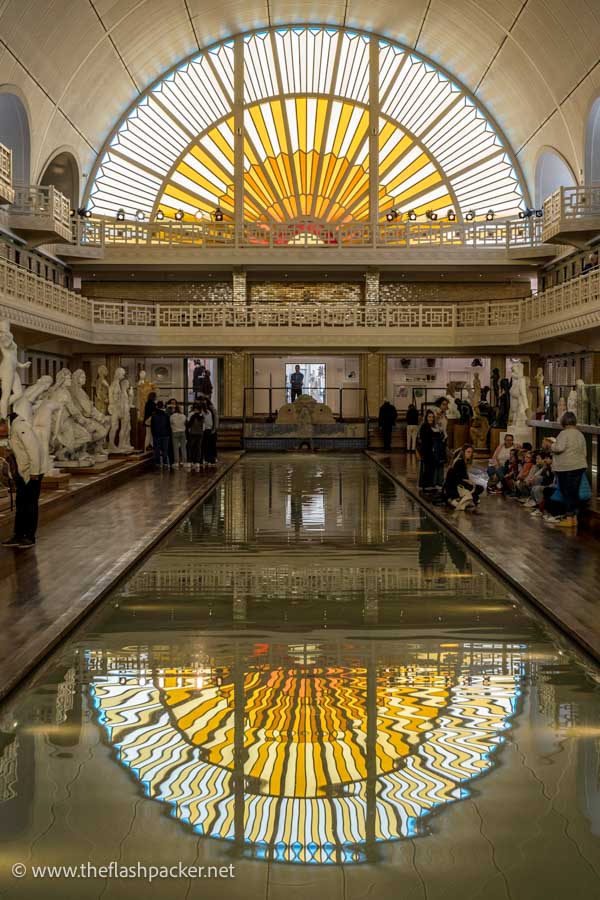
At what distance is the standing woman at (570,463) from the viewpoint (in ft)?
43.2

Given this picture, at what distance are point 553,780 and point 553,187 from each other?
1518 inches

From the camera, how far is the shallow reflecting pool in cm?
407

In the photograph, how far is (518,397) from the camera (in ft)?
86.7

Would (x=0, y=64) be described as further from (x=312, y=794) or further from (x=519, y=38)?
(x=312, y=794)

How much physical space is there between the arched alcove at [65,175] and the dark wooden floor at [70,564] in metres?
23.5

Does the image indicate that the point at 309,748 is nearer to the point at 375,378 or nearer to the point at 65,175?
the point at 375,378

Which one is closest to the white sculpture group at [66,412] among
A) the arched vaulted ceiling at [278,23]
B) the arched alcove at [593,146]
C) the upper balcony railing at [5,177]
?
the upper balcony railing at [5,177]

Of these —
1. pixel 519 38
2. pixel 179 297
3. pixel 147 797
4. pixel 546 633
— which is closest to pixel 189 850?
pixel 147 797

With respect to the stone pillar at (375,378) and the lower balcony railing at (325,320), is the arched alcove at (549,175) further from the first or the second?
the stone pillar at (375,378)

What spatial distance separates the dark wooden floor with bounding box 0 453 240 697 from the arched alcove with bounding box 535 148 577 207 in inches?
1023

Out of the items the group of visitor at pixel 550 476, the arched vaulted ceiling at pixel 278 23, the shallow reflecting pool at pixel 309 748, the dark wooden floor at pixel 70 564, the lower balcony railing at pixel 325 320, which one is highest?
the arched vaulted ceiling at pixel 278 23

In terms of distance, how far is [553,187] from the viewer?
40719 millimetres

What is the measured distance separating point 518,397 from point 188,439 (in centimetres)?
815

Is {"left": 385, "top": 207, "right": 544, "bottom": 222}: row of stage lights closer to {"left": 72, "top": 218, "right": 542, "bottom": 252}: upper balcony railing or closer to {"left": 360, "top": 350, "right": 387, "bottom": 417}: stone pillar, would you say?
{"left": 72, "top": 218, "right": 542, "bottom": 252}: upper balcony railing
